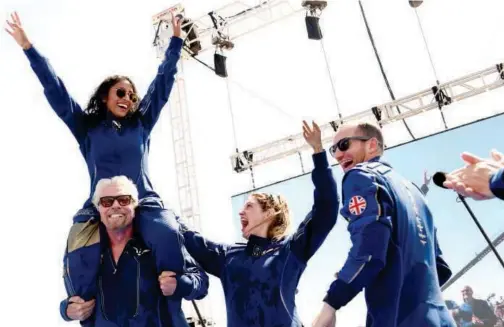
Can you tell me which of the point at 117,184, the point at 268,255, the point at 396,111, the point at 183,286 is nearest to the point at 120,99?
the point at 117,184

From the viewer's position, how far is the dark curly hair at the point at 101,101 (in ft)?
7.66

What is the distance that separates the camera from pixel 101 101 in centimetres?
238

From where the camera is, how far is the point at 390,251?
5.55 feet

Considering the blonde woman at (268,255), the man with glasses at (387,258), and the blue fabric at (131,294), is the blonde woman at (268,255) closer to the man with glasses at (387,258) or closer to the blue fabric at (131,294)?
the blue fabric at (131,294)

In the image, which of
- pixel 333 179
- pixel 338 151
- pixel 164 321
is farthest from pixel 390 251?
pixel 164 321

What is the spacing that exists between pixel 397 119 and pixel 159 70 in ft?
20.6

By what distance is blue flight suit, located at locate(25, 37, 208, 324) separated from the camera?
202 cm

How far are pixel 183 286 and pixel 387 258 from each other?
2.68 feet

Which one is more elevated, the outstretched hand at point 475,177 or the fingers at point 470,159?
the fingers at point 470,159

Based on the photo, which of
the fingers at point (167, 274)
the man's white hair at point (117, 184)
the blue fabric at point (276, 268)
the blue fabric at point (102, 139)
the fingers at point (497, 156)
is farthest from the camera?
the blue fabric at point (276, 268)

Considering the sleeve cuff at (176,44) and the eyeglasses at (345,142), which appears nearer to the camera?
the eyeglasses at (345,142)

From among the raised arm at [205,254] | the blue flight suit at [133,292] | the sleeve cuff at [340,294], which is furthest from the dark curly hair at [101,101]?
the sleeve cuff at [340,294]

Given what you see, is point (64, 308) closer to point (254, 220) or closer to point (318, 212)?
point (254, 220)

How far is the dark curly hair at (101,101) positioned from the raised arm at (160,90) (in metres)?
0.06
